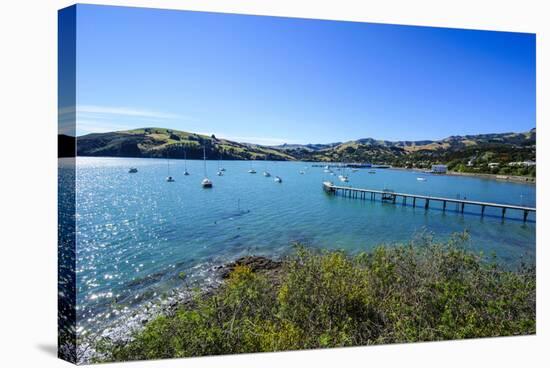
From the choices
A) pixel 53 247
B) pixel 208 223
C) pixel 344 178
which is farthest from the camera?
pixel 344 178

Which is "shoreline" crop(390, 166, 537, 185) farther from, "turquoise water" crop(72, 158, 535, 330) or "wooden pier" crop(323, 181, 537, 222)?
"wooden pier" crop(323, 181, 537, 222)

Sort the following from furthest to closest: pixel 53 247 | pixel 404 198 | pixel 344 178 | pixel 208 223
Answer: pixel 344 178 → pixel 404 198 → pixel 208 223 → pixel 53 247

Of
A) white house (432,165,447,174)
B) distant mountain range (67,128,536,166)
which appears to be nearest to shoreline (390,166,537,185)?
white house (432,165,447,174)

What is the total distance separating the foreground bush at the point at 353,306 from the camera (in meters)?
4.47

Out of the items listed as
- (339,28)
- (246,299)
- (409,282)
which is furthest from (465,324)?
(339,28)

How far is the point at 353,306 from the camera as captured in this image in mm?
5086

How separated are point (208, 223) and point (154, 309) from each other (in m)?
1.76

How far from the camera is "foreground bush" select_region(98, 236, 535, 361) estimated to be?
4469 mm

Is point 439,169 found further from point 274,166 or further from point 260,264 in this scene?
point 260,264

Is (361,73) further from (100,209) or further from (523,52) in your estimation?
(100,209)

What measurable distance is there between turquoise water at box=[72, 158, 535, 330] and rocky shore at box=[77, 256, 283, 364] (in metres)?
0.17

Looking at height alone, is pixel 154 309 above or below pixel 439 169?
below

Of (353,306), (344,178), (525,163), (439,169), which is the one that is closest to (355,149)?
(439,169)
